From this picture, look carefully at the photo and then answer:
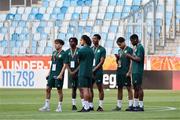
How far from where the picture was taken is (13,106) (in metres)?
22.5

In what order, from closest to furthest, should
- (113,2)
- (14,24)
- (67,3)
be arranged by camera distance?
(14,24)
(113,2)
(67,3)

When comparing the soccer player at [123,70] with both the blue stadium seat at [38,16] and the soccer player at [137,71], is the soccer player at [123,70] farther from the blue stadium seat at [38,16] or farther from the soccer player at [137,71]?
the blue stadium seat at [38,16]

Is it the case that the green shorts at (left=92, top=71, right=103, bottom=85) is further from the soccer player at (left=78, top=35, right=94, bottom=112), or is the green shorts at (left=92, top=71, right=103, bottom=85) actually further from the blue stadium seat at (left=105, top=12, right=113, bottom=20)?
the blue stadium seat at (left=105, top=12, right=113, bottom=20)

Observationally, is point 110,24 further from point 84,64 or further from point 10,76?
point 84,64

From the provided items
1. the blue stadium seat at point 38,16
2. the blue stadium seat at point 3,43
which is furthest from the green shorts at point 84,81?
the blue stadium seat at point 38,16

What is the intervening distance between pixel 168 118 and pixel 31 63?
22.1m

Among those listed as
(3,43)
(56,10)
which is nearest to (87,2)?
(56,10)

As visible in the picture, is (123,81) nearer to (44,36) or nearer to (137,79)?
(137,79)

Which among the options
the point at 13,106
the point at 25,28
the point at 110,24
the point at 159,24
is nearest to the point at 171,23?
the point at 159,24

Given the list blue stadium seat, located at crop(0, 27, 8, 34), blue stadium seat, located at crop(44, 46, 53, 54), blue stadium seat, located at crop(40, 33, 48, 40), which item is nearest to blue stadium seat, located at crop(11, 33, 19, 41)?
blue stadium seat, located at crop(0, 27, 8, 34)

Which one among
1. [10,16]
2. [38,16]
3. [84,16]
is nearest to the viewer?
[84,16]

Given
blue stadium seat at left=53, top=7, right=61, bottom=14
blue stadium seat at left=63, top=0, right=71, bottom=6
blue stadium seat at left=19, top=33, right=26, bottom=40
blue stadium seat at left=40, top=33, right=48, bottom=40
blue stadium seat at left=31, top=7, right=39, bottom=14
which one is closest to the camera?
blue stadium seat at left=19, top=33, right=26, bottom=40

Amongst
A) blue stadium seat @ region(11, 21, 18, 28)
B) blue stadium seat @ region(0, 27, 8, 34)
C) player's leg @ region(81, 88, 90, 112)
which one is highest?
blue stadium seat @ region(11, 21, 18, 28)

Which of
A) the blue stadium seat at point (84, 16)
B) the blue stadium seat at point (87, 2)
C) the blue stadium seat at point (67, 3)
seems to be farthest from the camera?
the blue stadium seat at point (67, 3)
